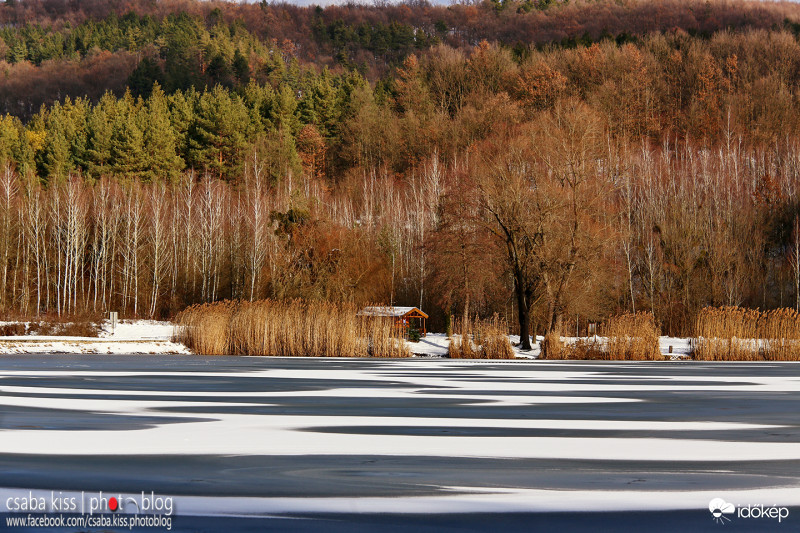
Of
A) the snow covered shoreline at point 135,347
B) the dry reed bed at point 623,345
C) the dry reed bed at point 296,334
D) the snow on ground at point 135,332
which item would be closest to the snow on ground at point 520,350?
the snow covered shoreline at point 135,347

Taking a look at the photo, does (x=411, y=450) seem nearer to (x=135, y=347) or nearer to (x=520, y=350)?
(x=520, y=350)

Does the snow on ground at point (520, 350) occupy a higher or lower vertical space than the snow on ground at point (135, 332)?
higher

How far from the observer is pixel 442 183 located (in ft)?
239

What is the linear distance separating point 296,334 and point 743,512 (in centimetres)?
2431

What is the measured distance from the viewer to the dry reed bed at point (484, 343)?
101ft

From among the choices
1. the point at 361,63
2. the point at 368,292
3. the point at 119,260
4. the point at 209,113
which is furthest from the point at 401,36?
the point at 368,292

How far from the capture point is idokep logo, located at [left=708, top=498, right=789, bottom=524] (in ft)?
25.1

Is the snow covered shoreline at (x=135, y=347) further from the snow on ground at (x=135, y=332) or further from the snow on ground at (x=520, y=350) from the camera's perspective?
the snow on ground at (x=135, y=332)

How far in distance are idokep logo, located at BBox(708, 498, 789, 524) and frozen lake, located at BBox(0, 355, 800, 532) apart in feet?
0.27

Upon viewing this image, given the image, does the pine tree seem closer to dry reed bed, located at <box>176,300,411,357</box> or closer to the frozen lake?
dry reed bed, located at <box>176,300,411,357</box>

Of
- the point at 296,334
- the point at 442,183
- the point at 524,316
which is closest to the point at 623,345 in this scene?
the point at 524,316

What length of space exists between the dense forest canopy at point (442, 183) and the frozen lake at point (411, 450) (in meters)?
21.2

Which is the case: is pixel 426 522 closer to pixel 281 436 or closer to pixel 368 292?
pixel 281 436

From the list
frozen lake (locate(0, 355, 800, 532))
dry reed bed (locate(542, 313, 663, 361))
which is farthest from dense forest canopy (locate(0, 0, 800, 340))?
frozen lake (locate(0, 355, 800, 532))
